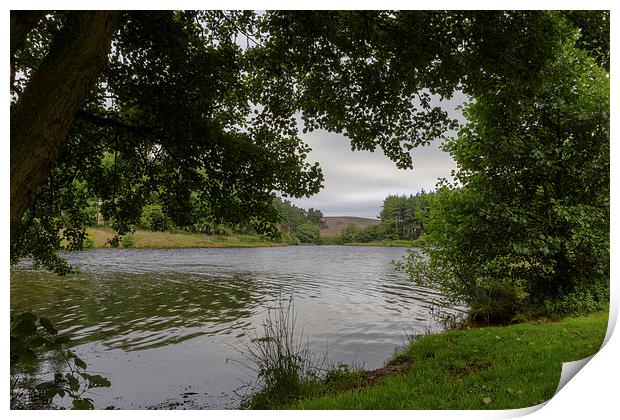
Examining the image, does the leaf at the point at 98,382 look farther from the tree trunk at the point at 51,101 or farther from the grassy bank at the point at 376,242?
the grassy bank at the point at 376,242

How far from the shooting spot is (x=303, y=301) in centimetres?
723

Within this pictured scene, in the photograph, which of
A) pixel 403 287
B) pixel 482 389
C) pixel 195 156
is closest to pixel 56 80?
pixel 195 156

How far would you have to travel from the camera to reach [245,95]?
3.71m

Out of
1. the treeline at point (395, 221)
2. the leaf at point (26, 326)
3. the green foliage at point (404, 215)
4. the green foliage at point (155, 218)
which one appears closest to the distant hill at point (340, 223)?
the treeline at point (395, 221)

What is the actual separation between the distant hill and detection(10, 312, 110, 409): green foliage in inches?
92.6

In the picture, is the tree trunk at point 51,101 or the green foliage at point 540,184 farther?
the green foliage at point 540,184

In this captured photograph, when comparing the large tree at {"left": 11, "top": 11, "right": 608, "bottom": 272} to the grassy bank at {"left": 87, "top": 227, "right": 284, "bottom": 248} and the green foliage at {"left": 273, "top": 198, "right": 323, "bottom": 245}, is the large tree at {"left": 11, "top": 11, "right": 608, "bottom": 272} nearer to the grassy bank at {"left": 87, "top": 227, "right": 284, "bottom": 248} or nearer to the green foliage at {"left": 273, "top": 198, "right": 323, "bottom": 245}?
the green foliage at {"left": 273, "top": 198, "right": 323, "bottom": 245}

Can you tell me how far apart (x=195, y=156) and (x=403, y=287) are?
717 centimetres

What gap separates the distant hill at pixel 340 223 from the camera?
383 centimetres

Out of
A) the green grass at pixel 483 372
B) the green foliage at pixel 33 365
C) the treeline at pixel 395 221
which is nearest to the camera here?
the green foliage at pixel 33 365

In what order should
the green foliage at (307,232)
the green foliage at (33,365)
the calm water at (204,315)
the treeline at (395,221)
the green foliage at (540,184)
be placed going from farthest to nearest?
the treeline at (395,221), the green foliage at (540,184), the green foliage at (307,232), the calm water at (204,315), the green foliage at (33,365)

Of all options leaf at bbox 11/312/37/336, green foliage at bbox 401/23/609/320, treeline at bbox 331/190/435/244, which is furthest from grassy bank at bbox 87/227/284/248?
green foliage at bbox 401/23/609/320

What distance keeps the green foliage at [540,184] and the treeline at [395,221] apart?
457 millimetres
